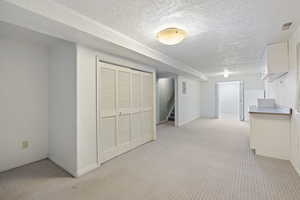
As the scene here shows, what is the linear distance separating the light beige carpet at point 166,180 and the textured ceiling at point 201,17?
2220 mm

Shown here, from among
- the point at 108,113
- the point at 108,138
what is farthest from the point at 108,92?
the point at 108,138

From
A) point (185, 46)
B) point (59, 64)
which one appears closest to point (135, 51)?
point (185, 46)

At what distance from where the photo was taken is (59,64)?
244 centimetres

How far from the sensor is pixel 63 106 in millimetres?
2338

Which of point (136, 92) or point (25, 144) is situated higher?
point (136, 92)

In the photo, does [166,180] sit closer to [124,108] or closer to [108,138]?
[108,138]

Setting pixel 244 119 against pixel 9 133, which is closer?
pixel 9 133

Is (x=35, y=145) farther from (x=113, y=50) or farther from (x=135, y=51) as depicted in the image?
(x=135, y=51)

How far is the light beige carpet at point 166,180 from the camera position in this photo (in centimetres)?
168

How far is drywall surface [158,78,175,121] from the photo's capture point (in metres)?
6.64

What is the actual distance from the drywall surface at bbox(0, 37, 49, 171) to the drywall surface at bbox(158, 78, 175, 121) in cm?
465

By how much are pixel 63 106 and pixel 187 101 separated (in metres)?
5.17

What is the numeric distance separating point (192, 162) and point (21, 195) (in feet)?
8.27

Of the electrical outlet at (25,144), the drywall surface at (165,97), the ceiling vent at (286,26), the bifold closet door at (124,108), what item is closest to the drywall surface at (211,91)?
the drywall surface at (165,97)
